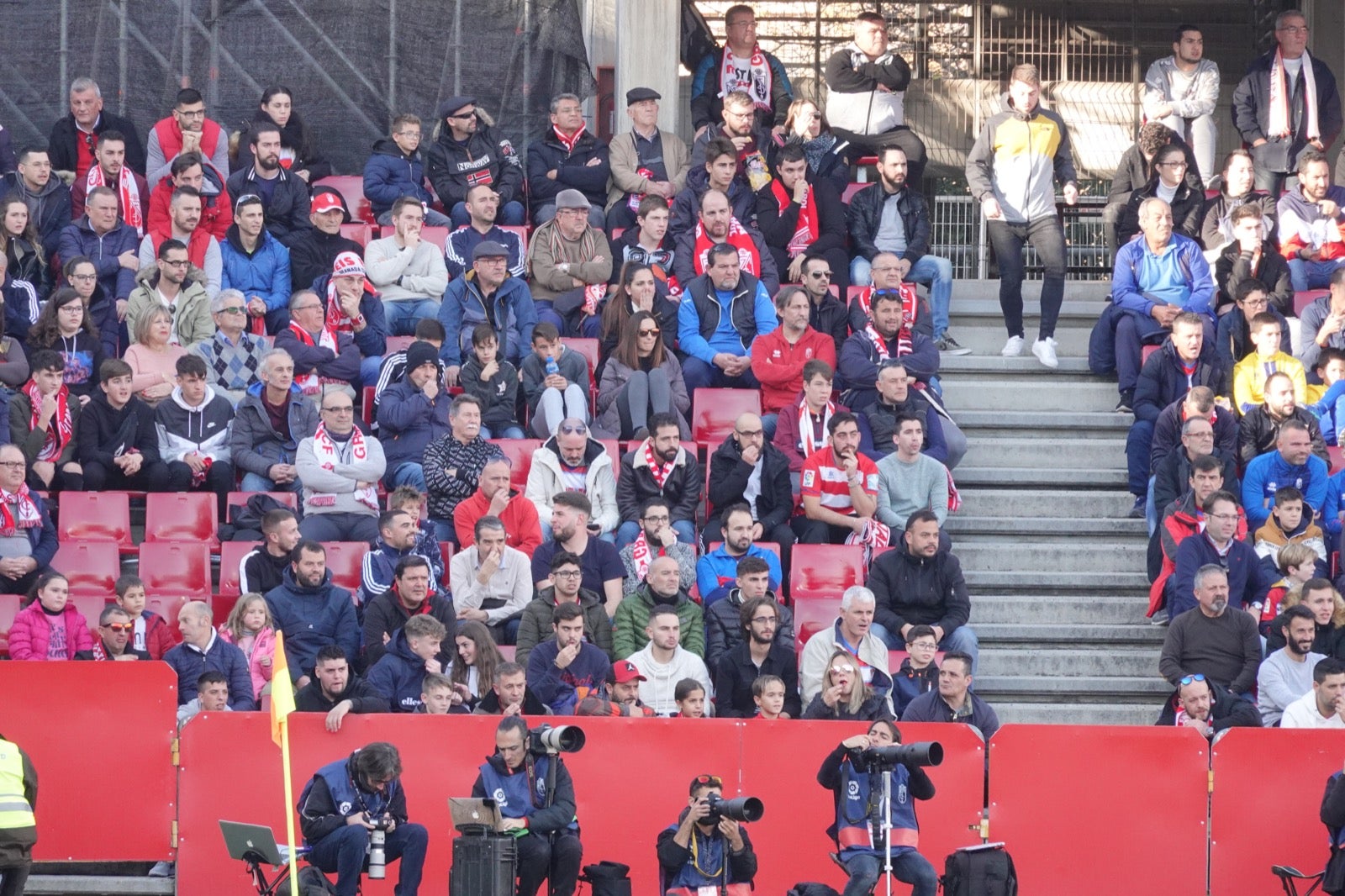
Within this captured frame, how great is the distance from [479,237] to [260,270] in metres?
1.53

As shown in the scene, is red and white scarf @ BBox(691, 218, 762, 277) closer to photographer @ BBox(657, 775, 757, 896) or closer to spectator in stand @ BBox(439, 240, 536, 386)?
spectator in stand @ BBox(439, 240, 536, 386)

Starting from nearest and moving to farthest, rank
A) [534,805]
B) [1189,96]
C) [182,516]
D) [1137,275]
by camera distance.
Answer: [534,805] < [182,516] < [1137,275] < [1189,96]

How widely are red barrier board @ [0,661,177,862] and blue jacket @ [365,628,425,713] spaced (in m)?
1.15

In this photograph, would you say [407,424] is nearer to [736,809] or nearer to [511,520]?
[511,520]

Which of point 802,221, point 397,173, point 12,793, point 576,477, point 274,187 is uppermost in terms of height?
point 397,173

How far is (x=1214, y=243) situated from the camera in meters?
15.5

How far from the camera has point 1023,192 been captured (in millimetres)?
15461

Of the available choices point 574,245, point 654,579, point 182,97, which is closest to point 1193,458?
point 654,579

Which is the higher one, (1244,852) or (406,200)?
(406,200)

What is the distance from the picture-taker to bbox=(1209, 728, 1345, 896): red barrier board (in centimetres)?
1076

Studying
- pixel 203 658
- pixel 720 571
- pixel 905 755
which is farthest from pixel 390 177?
pixel 905 755

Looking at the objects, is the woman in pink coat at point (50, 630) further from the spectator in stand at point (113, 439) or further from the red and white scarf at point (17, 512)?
the spectator in stand at point (113, 439)

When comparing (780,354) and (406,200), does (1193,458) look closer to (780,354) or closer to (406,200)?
(780,354)

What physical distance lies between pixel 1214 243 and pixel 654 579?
5.69 metres
